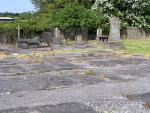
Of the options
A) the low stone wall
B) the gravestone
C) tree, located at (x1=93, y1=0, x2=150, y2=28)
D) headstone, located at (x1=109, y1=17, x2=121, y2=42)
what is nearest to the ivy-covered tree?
the gravestone

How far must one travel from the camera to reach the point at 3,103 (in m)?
11.1

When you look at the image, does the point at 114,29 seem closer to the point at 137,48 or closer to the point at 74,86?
the point at 137,48

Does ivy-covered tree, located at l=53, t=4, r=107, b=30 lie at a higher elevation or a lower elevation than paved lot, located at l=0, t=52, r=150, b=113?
higher

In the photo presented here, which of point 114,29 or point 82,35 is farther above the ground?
point 114,29

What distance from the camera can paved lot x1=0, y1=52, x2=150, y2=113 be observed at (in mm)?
10688

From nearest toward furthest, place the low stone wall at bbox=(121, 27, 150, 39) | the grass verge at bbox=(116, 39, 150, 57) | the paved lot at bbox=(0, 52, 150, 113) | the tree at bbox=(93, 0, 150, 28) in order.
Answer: the paved lot at bbox=(0, 52, 150, 113)
the grass verge at bbox=(116, 39, 150, 57)
the tree at bbox=(93, 0, 150, 28)
the low stone wall at bbox=(121, 27, 150, 39)

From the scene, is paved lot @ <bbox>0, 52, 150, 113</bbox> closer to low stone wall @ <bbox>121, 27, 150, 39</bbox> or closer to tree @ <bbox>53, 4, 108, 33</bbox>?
tree @ <bbox>53, 4, 108, 33</bbox>

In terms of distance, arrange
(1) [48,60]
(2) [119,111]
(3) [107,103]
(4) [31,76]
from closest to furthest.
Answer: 1. (2) [119,111]
2. (3) [107,103]
3. (4) [31,76]
4. (1) [48,60]

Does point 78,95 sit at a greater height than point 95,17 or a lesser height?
lesser

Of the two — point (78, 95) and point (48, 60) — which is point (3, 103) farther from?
point (48, 60)

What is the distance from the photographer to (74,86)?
13773mm

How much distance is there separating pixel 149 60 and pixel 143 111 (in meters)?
12.4

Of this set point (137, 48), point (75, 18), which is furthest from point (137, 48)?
point (75, 18)

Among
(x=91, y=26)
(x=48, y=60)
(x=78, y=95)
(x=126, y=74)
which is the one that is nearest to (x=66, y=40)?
(x=91, y=26)
